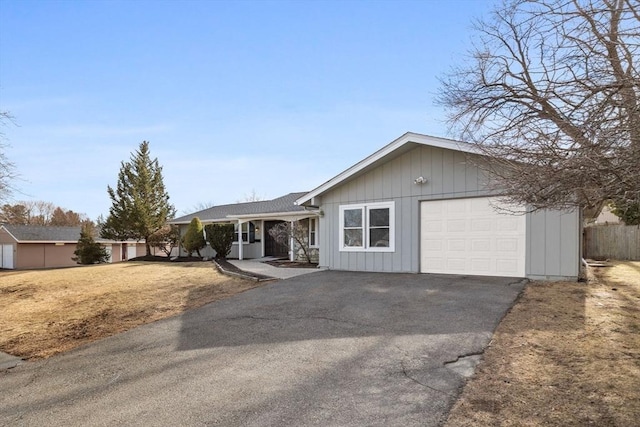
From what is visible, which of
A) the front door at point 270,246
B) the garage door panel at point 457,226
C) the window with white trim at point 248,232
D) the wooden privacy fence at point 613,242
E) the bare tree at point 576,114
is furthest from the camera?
the window with white trim at point 248,232

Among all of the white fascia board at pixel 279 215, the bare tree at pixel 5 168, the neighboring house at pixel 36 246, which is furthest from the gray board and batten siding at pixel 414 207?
the neighboring house at pixel 36 246

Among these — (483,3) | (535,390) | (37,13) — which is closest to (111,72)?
(37,13)

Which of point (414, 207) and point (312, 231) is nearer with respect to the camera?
point (414, 207)

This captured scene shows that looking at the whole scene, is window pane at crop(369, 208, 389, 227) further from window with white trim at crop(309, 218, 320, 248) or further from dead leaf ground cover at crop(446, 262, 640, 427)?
window with white trim at crop(309, 218, 320, 248)

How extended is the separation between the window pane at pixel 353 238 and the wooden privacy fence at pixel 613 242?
42.6ft

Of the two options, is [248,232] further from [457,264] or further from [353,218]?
[457,264]

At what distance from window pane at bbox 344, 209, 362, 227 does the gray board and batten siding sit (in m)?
0.30

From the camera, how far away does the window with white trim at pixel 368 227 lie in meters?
11.9

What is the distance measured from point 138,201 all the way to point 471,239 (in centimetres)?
2455

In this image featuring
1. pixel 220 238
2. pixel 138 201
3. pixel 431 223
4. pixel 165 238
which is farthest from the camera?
pixel 138 201


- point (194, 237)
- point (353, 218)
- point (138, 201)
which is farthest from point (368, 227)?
point (138, 201)

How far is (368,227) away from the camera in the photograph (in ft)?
40.5

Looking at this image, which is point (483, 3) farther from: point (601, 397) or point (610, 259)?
point (610, 259)

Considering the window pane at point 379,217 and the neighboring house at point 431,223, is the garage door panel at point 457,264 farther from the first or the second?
the window pane at point 379,217
